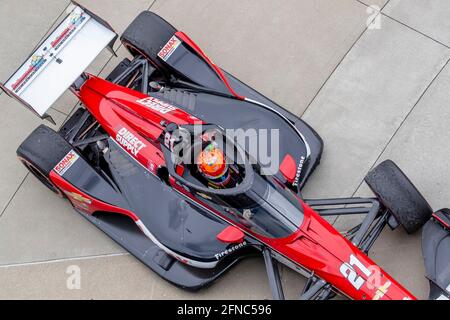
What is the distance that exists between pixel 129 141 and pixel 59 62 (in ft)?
3.84

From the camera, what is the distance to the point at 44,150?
325 inches

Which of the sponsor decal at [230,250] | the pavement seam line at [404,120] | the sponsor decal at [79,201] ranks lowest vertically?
the sponsor decal at [79,201]

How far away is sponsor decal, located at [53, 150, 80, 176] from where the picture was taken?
8.24m

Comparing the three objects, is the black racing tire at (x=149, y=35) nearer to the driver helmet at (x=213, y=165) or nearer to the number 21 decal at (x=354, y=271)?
the driver helmet at (x=213, y=165)

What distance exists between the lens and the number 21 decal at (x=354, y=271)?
7.23m

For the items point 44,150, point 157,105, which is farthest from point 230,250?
point 44,150

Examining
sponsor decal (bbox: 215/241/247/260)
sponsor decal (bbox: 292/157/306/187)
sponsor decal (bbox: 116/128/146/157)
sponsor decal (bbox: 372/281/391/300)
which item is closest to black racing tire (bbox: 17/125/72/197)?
sponsor decal (bbox: 116/128/146/157)

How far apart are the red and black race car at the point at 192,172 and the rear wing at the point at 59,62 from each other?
0.05 ft

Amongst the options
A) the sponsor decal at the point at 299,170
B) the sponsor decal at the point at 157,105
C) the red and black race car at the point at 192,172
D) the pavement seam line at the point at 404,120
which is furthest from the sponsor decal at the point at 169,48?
the pavement seam line at the point at 404,120

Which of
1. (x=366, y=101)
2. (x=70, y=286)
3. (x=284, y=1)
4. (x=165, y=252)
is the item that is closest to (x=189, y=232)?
(x=165, y=252)

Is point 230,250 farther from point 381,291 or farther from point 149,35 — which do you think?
point 149,35

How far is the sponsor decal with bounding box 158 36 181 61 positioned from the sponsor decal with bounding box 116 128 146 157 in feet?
3.52

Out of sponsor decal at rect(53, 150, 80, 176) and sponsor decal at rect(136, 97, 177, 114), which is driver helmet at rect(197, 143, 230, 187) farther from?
sponsor decal at rect(53, 150, 80, 176)

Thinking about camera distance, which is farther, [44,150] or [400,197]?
[44,150]
